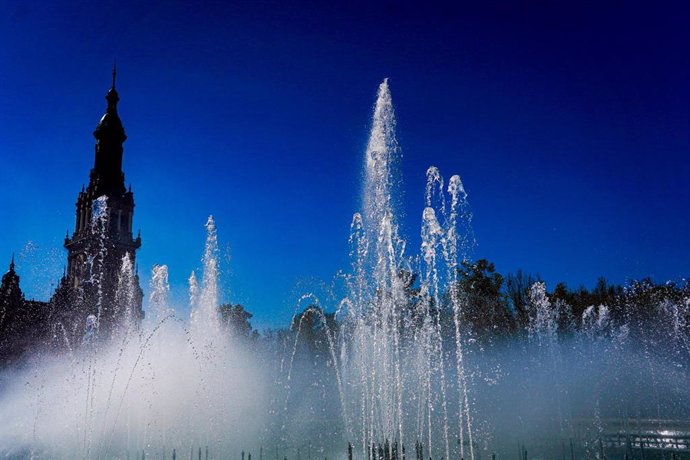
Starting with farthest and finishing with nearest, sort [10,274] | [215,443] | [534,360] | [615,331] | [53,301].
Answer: [53,301], [10,274], [615,331], [534,360], [215,443]

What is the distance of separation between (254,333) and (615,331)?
38790 mm

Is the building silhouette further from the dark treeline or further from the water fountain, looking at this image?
the dark treeline

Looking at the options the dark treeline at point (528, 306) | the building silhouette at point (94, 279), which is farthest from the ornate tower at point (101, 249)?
the dark treeline at point (528, 306)

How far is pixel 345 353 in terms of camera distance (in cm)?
4906

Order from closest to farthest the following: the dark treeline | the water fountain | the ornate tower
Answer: the water fountain, the dark treeline, the ornate tower

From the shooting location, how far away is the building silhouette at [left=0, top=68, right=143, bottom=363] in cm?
5509

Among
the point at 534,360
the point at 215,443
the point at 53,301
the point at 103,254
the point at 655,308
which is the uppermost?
the point at 103,254

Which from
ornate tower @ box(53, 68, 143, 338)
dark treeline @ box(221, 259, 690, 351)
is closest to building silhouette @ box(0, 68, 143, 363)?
ornate tower @ box(53, 68, 143, 338)

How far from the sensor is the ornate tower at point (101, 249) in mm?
61531

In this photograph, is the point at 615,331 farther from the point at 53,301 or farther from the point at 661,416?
the point at 53,301

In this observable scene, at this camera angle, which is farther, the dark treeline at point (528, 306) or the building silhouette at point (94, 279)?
the building silhouette at point (94, 279)

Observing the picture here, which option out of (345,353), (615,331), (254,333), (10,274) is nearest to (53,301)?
(10,274)

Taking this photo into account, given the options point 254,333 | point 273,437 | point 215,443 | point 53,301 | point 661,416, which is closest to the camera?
point 215,443

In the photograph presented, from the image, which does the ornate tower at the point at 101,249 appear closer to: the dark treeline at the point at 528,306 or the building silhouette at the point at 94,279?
the building silhouette at the point at 94,279
